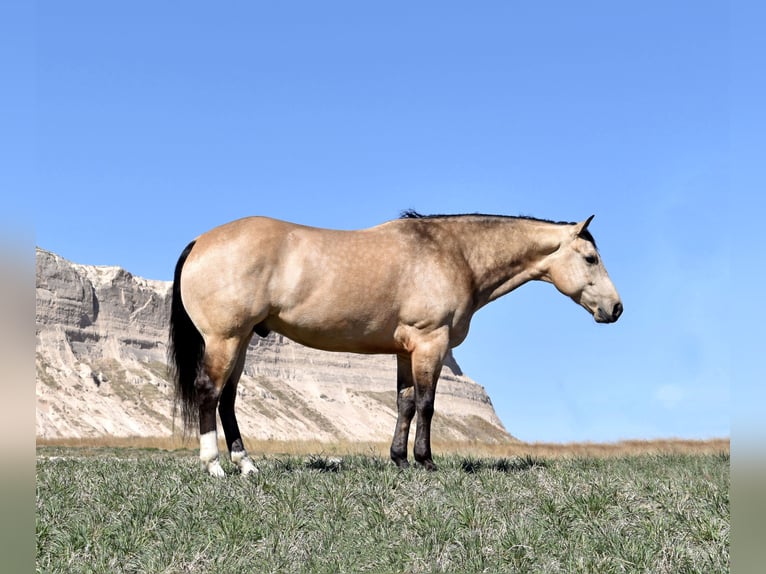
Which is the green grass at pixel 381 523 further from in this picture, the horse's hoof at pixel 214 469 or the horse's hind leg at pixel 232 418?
the horse's hind leg at pixel 232 418

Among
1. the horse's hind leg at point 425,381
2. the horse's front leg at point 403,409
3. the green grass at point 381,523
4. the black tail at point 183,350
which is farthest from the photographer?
the horse's front leg at point 403,409

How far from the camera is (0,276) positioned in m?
2.47

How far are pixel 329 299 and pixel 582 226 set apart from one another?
4.48 metres

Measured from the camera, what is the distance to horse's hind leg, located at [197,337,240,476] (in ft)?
31.4

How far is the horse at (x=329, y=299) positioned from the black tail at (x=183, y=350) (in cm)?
1

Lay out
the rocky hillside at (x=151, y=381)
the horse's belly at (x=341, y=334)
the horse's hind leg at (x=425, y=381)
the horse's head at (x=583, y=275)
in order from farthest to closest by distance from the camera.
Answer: the rocky hillside at (x=151, y=381) → the horse's head at (x=583, y=275) → the horse's hind leg at (x=425, y=381) → the horse's belly at (x=341, y=334)

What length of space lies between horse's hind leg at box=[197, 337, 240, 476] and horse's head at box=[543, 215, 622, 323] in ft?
17.6

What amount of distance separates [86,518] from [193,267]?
404cm

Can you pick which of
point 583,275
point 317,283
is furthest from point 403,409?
point 583,275

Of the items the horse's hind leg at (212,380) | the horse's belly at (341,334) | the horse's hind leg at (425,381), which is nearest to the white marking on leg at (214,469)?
the horse's hind leg at (212,380)

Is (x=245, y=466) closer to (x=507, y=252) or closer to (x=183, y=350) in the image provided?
(x=183, y=350)

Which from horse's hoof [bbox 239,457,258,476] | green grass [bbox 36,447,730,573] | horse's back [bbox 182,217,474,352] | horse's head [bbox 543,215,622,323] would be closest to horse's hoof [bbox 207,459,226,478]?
horse's hoof [bbox 239,457,258,476]

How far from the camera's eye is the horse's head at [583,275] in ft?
40.5

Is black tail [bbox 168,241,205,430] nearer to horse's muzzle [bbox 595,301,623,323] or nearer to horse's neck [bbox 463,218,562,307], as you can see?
horse's neck [bbox 463,218,562,307]
